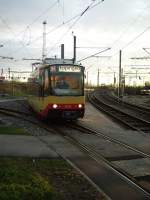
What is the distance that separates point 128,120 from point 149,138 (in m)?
8.09

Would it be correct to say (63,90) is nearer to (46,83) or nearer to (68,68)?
(46,83)

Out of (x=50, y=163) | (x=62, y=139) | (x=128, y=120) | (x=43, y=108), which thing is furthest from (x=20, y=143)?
(x=128, y=120)

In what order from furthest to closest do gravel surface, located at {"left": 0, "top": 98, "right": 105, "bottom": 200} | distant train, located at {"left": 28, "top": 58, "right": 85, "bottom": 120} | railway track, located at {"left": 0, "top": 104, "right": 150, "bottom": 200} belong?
distant train, located at {"left": 28, "top": 58, "right": 85, "bottom": 120}
railway track, located at {"left": 0, "top": 104, "right": 150, "bottom": 200}
gravel surface, located at {"left": 0, "top": 98, "right": 105, "bottom": 200}

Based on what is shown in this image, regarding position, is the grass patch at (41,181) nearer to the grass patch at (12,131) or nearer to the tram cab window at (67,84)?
the grass patch at (12,131)

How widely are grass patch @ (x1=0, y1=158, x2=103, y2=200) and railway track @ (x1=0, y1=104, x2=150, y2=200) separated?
348 millimetres

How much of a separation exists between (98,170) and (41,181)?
358cm

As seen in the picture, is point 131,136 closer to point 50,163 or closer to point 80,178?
point 50,163

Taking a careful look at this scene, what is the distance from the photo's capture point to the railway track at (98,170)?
11289 millimetres

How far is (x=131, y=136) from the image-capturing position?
2161cm

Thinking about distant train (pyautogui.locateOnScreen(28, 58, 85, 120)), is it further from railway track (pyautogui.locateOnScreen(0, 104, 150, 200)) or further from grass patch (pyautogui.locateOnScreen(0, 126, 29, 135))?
railway track (pyautogui.locateOnScreen(0, 104, 150, 200))

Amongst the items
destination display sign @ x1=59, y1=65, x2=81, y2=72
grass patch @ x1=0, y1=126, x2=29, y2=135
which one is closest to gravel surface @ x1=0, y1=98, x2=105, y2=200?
grass patch @ x1=0, y1=126, x2=29, y2=135

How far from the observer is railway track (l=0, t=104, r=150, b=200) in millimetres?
11289

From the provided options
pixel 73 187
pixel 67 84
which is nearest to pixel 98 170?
pixel 73 187

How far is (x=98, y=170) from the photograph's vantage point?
13742 millimetres
